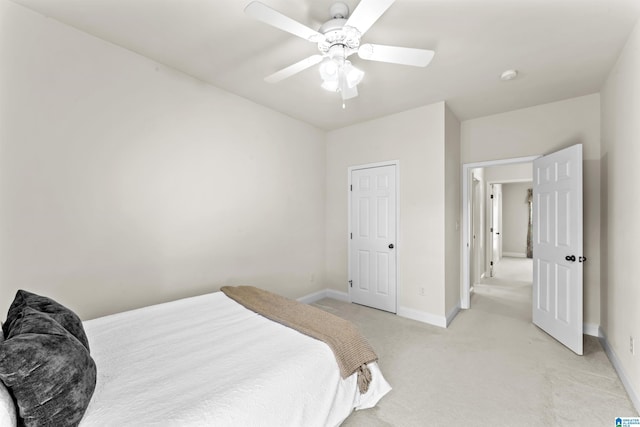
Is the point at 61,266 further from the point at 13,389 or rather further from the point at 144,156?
the point at 13,389

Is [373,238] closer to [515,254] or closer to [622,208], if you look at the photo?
[622,208]

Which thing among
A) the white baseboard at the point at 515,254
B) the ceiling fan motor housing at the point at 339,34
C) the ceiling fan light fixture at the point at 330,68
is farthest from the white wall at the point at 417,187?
the white baseboard at the point at 515,254

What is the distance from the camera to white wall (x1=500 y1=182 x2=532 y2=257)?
8.55m

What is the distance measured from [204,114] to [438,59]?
2.24m

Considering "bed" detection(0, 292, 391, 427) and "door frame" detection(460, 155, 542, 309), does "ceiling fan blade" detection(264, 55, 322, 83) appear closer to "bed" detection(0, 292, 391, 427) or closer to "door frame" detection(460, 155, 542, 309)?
"bed" detection(0, 292, 391, 427)

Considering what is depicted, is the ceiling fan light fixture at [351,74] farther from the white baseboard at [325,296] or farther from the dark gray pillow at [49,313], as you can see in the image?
the white baseboard at [325,296]

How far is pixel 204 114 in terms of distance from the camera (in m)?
2.86

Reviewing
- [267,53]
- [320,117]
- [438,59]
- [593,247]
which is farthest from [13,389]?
[593,247]

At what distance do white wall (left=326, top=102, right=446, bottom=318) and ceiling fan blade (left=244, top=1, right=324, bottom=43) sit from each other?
2.09 m

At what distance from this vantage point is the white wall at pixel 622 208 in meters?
1.95

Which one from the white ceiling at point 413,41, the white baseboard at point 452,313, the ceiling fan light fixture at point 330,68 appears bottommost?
the white baseboard at point 452,313

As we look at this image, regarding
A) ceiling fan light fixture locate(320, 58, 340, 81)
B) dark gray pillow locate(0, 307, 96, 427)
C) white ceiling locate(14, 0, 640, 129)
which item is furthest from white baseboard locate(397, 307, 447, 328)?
dark gray pillow locate(0, 307, 96, 427)

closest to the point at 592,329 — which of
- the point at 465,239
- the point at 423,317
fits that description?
the point at 465,239

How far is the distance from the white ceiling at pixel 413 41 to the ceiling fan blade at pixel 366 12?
327mm
